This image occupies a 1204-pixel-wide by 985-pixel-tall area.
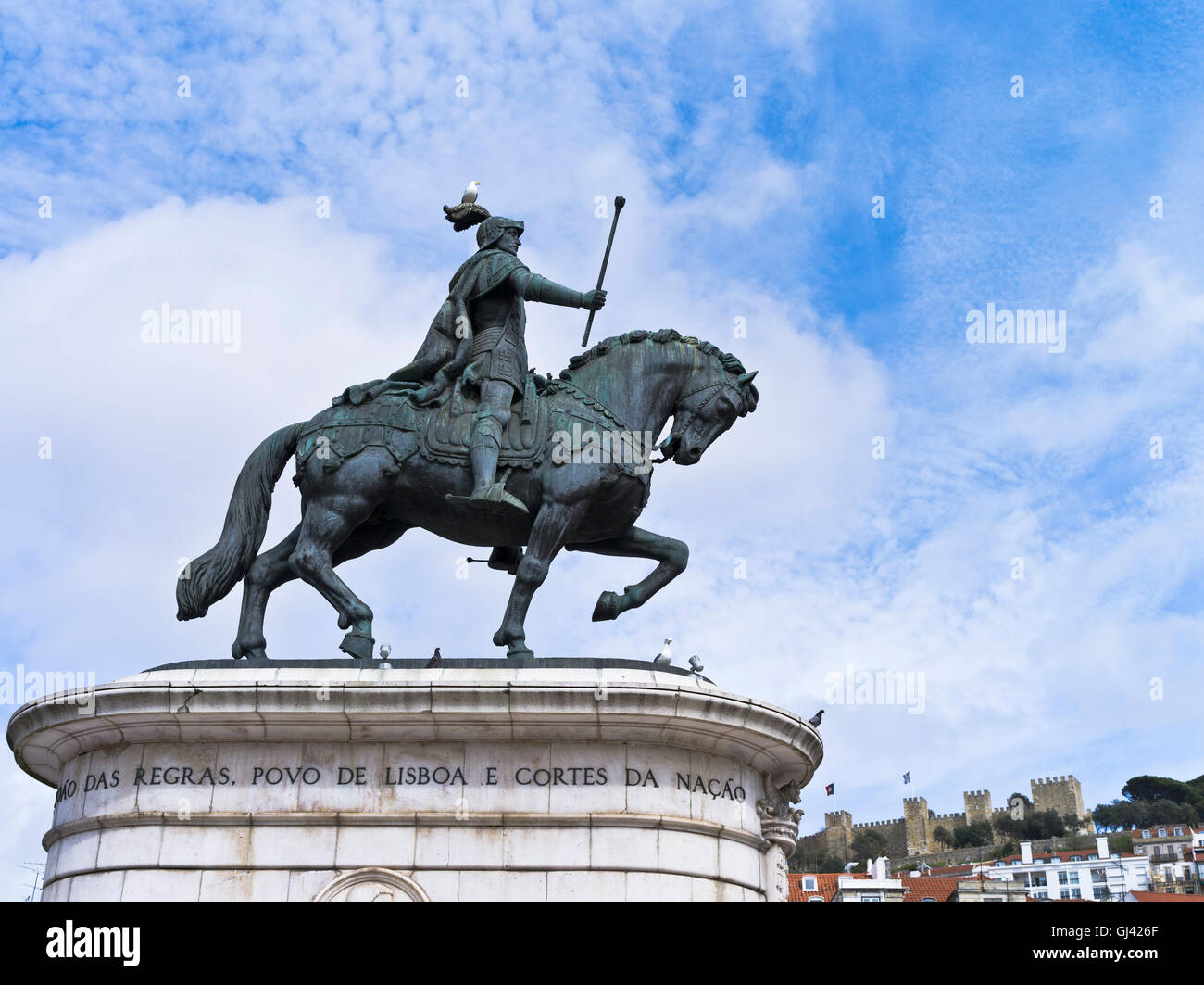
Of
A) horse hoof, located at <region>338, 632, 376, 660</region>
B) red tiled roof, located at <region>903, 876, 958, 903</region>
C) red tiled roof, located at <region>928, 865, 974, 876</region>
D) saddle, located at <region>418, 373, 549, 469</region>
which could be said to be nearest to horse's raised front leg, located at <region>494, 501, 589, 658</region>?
saddle, located at <region>418, 373, 549, 469</region>

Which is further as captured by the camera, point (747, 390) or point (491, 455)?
point (747, 390)

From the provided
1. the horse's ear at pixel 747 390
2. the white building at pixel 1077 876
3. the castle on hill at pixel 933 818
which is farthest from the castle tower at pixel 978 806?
the horse's ear at pixel 747 390

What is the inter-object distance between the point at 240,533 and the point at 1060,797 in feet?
452

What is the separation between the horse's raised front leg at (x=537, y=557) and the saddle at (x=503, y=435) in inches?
23.1

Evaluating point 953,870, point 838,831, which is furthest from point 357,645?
point 838,831

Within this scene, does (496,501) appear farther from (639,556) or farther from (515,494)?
(639,556)

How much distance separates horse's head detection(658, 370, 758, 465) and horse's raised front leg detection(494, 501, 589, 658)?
1.52 meters

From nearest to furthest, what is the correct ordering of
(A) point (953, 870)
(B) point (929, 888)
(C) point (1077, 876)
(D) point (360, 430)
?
(D) point (360, 430)
(B) point (929, 888)
(C) point (1077, 876)
(A) point (953, 870)

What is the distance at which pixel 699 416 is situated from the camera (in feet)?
51.7
